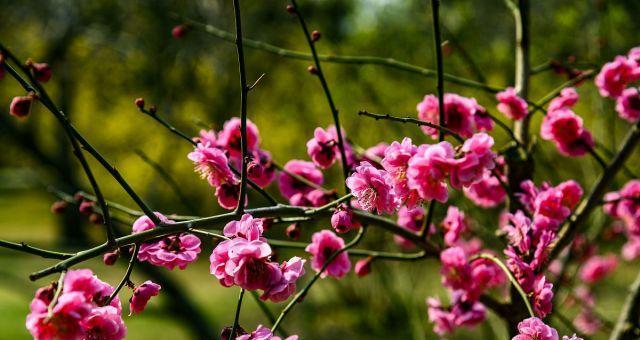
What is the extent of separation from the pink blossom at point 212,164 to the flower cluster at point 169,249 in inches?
6.1

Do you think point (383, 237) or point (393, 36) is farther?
point (393, 36)

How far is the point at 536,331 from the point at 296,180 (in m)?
0.79

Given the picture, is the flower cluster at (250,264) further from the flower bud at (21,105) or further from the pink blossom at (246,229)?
the flower bud at (21,105)

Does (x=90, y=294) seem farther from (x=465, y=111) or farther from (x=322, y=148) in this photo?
(x=465, y=111)

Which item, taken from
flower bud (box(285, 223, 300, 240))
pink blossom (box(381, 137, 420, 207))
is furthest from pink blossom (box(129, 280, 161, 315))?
pink blossom (box(381, 137, 420, 207))

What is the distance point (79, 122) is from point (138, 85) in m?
3.62

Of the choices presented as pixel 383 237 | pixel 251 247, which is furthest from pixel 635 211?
pixel 383 237

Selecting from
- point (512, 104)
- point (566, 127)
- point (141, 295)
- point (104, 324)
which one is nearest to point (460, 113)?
point (512, 104)

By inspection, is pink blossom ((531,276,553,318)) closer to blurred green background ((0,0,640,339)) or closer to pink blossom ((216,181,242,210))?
pink blossom ((216,181,242,210))

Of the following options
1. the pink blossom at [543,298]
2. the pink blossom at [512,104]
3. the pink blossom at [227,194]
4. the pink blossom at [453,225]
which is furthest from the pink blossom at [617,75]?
the pink blossom at [227,194]

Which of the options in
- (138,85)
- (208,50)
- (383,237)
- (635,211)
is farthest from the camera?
(138,85)

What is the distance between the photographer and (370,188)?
118cm

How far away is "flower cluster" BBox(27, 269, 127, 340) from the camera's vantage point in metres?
0.91

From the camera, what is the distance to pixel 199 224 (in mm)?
1080
